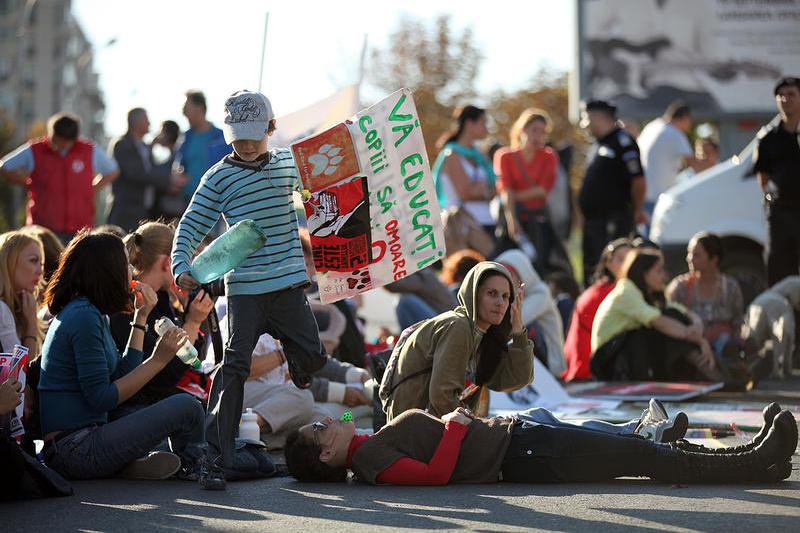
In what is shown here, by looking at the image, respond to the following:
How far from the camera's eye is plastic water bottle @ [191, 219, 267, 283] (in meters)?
7.38

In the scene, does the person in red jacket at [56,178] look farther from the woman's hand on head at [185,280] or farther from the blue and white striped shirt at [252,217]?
the woman's hand on head at [185,280]

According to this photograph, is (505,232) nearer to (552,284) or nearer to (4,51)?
(552,284)

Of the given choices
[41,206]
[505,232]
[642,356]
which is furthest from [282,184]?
[505,232]

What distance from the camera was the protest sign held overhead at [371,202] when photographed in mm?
8172

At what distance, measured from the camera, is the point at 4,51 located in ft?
357

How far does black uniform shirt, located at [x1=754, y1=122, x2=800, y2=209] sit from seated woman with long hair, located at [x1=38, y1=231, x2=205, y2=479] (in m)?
6.60

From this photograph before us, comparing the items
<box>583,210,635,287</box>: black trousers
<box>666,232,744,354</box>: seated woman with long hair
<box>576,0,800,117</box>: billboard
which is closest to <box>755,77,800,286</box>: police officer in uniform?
<box>666,232,744,354</box>: seated woman with long hair

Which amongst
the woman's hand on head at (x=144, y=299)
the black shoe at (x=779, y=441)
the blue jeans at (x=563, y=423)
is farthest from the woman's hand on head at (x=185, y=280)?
the black shoe at (x=779, y=441)

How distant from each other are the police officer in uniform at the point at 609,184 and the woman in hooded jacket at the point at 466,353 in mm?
6615

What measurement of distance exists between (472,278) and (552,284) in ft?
22.8

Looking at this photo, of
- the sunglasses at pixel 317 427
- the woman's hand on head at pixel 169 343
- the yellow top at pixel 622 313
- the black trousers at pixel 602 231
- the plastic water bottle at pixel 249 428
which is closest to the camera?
the sunglasses at pixel 317 427

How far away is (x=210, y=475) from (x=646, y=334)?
567 cm

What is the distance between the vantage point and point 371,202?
8359 millimetres

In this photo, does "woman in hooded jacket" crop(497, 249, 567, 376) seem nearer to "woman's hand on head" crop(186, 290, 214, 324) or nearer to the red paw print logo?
the red paw print logo
